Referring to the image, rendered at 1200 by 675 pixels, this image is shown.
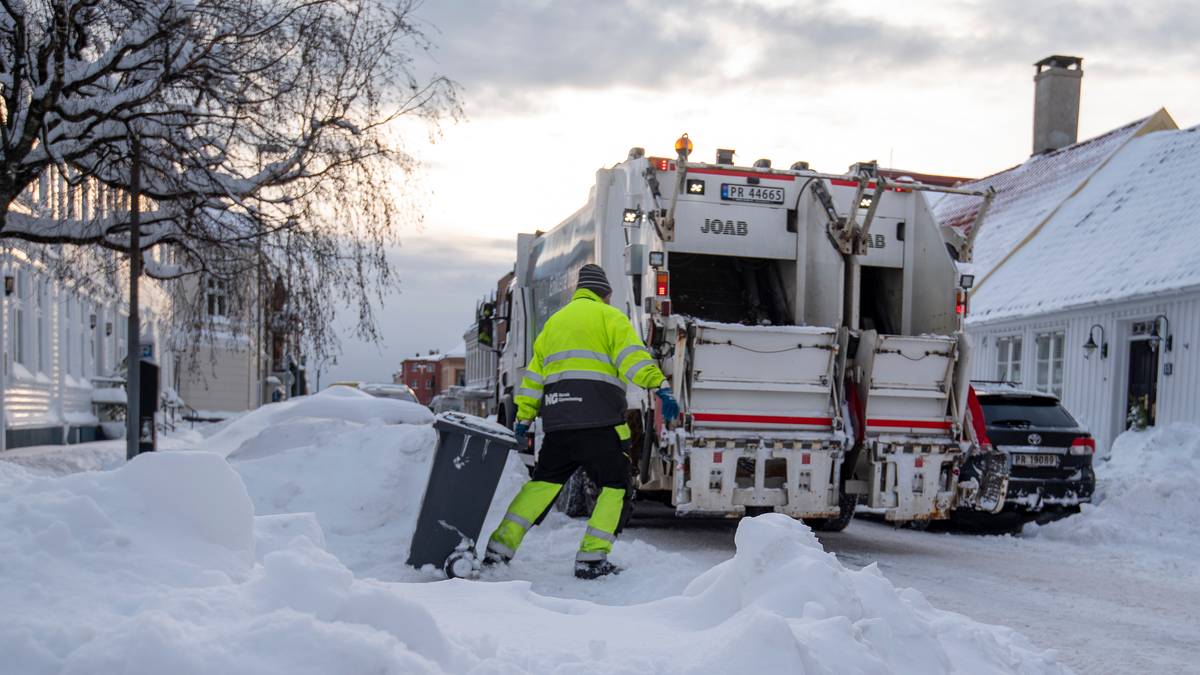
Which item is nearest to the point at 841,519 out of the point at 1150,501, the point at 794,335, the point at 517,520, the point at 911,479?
the point at 911,479

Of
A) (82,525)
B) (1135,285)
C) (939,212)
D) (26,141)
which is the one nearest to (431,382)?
(939,212)

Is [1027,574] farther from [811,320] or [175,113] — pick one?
[175,113]

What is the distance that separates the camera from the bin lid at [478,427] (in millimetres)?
5891

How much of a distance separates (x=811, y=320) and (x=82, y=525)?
276 inches

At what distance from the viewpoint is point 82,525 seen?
129 inches

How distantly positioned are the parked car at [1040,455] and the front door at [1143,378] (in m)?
6.56

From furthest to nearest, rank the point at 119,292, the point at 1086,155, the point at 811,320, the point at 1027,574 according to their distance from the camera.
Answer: the point at 1086,155
the point at 119,292
the point at 811,320
the point at 1027,574

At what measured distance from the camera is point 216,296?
11594 mm

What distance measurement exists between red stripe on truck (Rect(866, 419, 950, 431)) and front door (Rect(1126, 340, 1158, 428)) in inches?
379

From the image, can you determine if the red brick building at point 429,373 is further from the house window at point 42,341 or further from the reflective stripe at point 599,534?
the reflective stripe at point 599,534

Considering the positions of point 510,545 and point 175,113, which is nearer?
point 510,545

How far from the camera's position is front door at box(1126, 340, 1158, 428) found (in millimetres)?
16844

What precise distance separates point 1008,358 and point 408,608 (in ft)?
65.1

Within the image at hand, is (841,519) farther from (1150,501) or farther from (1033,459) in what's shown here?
(1150,501)
